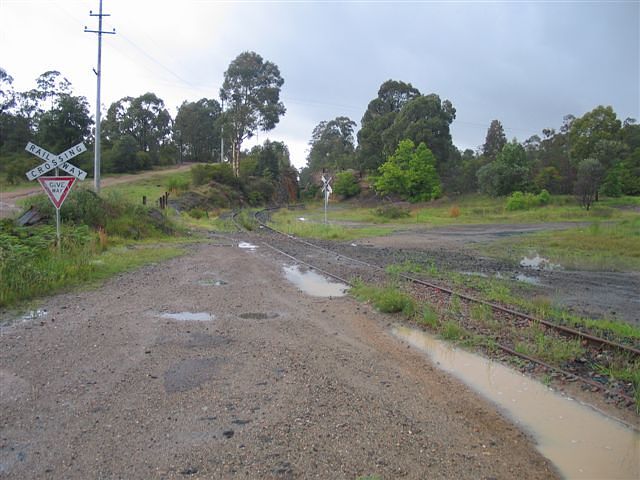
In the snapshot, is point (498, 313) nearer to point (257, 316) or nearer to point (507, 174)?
point (257, 316)

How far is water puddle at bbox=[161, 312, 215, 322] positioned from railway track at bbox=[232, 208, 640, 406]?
427cm

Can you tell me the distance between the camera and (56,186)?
41.3ft

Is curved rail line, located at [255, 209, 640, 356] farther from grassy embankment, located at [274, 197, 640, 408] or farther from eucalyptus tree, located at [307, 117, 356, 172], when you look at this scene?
eucalyptus tree, located at [307, 117, 356, 172]

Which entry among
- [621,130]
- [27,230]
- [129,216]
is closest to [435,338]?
[27,230]

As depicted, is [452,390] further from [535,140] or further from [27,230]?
[535,140]

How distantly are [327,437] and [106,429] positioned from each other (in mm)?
1915

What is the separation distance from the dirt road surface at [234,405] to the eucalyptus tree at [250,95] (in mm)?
59467

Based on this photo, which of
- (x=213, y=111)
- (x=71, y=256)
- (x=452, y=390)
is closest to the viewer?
(x=452, y=390)

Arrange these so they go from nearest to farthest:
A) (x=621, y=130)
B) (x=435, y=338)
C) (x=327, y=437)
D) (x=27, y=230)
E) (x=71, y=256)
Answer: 1. (x=327, y=437)
2. (x=435, y=338)
3. (x=71, y=256)
4. (x=27, y=230)
5. (x=621, y=130)

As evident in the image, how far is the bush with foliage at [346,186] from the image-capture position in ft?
253

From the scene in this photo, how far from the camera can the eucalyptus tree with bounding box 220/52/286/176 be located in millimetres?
65062

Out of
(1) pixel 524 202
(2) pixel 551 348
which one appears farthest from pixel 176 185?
(2) pixel 551 348

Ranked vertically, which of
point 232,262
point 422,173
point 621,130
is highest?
point 621,130

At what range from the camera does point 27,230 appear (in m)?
14.3
